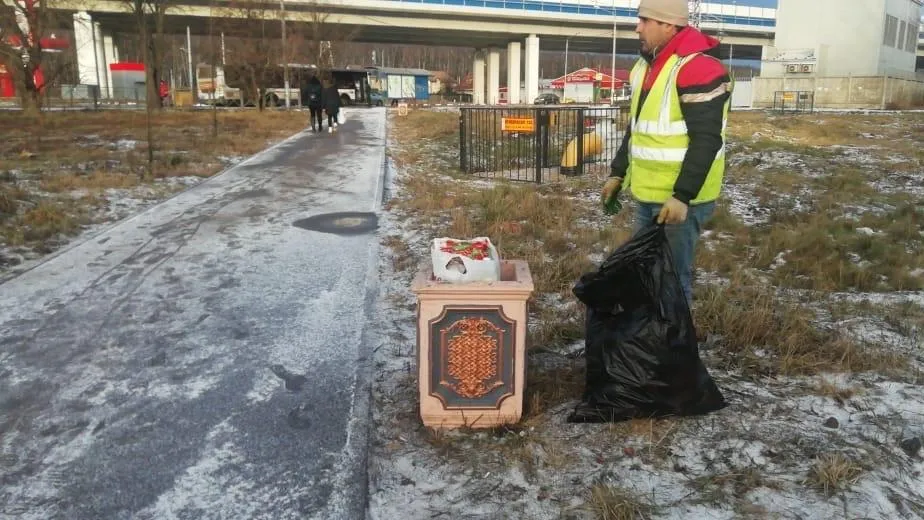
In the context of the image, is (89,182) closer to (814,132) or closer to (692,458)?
(692,458)

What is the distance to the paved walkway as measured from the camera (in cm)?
274

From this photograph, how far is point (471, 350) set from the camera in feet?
9.97

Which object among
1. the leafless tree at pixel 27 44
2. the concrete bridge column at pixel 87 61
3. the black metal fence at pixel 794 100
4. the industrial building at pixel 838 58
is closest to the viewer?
the leafless tree at pixel 27 44

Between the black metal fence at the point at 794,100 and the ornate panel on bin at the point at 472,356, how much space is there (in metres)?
47.4

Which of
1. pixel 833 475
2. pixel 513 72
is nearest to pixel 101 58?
pixel 513 72

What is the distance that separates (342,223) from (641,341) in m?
5.45

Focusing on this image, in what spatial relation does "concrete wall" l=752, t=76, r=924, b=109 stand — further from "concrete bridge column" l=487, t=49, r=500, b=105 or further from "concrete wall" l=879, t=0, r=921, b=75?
"concrete bridge column" l=487, t=49, r=500, b=105

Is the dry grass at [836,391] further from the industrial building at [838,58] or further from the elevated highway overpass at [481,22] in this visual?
the industrial building at [838,58]

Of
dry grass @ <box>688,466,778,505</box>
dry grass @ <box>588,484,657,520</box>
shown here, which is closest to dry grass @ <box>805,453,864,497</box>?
dry grass @ <box>688,466,778,505</box>

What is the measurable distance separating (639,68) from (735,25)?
7384 cm

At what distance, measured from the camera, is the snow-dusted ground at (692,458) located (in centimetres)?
258

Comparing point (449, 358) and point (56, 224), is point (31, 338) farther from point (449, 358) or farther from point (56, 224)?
point (56, 224)

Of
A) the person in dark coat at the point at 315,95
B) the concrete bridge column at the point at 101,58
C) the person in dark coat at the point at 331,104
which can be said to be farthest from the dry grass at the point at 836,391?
the concrete bridge column at the point at 101,58

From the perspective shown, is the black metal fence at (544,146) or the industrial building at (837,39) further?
the industrial building at (837,39)
